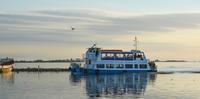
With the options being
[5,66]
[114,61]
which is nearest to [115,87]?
[114,61]

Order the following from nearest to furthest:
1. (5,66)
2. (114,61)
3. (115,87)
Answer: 1. (115,87)
2. (114,61)
3. (5,66)

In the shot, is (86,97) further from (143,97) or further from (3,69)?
(3,69)

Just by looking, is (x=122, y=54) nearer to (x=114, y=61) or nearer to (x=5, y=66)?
(x=114, y=61)

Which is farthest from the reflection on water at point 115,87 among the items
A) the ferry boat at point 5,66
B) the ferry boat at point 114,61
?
the ferry boat at point 5,66

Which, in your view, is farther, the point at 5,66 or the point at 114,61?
the point at 5,66

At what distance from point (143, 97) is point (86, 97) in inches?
220

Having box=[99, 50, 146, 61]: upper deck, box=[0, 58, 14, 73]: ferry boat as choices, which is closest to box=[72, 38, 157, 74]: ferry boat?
box=[99, 50, 146, 61]: upper deck

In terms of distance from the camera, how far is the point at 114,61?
108312mm

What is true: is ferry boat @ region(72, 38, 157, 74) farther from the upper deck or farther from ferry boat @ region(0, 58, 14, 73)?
ferry boat @ region(0, 58, 14, 73)

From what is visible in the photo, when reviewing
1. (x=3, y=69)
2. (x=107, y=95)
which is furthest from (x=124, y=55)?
(x=107, y=95)

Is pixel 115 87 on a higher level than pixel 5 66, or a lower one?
higher

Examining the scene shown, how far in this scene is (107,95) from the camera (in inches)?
2100

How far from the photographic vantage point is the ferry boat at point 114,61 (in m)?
108

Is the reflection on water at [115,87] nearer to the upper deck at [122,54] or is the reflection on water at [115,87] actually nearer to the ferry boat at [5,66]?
the upper deck at [122,54]
